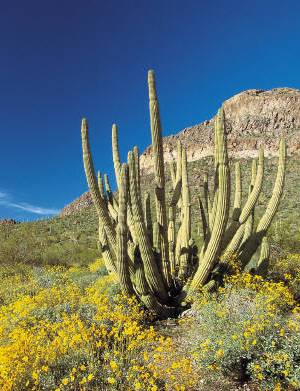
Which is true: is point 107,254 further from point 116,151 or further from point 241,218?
point 241,218

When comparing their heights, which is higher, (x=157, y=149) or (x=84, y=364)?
(x=157, y=149)

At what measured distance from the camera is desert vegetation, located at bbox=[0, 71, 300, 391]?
448 centimetres

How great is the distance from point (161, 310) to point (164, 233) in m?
1.56

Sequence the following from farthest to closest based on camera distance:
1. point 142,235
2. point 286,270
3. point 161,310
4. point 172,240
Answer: point 286,270 → point 172,240 → point 161,310 → point 142,235

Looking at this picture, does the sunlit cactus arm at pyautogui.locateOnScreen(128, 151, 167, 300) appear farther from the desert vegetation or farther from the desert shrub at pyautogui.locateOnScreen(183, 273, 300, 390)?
the desert shrub at pyautogui.locateOnScreen(183, 273, 300, 390)

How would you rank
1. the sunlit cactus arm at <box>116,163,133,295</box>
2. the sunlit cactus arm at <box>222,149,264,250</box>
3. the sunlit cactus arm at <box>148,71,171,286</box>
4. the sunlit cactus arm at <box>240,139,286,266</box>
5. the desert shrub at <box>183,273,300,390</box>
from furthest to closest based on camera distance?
1. the sunlit cactus arm at <box>240,139,286,266</box>
2. the sunlit cactus arm at <box>222,149,264,250</box>
3. the sunlit cactus arm at <box>148,71,171,286</box>
4. the sunlit cactus arm at <box>116,163,133,295</box>
5. the desert shrub at <box>183,273,300,390</box>

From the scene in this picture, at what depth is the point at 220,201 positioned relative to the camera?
713 centimetres

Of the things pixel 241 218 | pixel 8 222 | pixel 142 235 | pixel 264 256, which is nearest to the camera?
pixel 142 235

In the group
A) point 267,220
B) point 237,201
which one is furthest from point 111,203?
point 267,220

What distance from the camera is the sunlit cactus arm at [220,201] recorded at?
278 inches

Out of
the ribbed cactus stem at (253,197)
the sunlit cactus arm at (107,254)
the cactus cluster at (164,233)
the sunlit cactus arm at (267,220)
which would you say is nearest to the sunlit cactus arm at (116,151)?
the cactus cluster at (164,233)

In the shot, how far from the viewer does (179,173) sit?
948 cm

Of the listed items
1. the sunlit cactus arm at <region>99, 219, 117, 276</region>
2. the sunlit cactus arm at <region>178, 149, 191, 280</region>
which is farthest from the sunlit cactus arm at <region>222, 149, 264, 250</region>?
the sunlit cactus arm at <region>99, 219, 117, 276</region>

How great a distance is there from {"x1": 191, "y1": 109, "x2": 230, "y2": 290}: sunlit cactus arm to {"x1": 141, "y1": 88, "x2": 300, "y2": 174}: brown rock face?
50.0 meters
